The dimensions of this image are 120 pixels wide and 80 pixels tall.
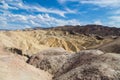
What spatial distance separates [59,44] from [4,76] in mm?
91553

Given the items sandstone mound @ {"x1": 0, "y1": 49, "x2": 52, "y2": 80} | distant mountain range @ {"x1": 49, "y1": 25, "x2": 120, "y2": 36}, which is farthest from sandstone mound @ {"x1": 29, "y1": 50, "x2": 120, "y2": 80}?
distant mountain range @ {"x1": 49, "y1": 25, "x2": 120, "y2": 36}

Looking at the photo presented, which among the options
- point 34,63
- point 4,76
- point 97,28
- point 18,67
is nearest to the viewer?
point 4,76

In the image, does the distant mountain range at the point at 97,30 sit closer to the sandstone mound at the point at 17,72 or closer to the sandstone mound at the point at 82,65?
the sandstone mound at the point at 82,65

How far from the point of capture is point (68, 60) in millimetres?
17594

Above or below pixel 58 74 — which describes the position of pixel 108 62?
above

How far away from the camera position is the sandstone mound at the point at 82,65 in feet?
42.0

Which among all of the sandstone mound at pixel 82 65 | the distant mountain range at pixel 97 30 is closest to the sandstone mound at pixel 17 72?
the sandstone mound at pixel 82 65

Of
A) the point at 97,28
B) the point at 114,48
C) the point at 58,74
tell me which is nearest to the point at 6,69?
the point at 58,74

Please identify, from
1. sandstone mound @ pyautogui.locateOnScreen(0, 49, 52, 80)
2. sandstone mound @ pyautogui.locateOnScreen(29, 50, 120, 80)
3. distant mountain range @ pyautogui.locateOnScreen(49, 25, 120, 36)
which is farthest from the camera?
distant mountain range @ pyautogui.locateOnScreen(49, 25, 120, 36)

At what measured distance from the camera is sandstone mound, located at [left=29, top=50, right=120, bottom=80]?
12.8 metres

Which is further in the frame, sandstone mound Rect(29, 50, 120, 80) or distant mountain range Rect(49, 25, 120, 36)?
distant mountain range Rect(49, 25, 120, 36)

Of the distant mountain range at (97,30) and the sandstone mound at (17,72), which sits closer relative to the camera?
the sandstone mound at (17,72)

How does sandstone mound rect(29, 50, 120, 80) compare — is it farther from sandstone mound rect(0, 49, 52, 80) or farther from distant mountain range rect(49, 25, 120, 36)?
distant mountain range rect(49, 25, 120, 36)

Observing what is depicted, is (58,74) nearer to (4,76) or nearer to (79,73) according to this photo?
(79,73)
